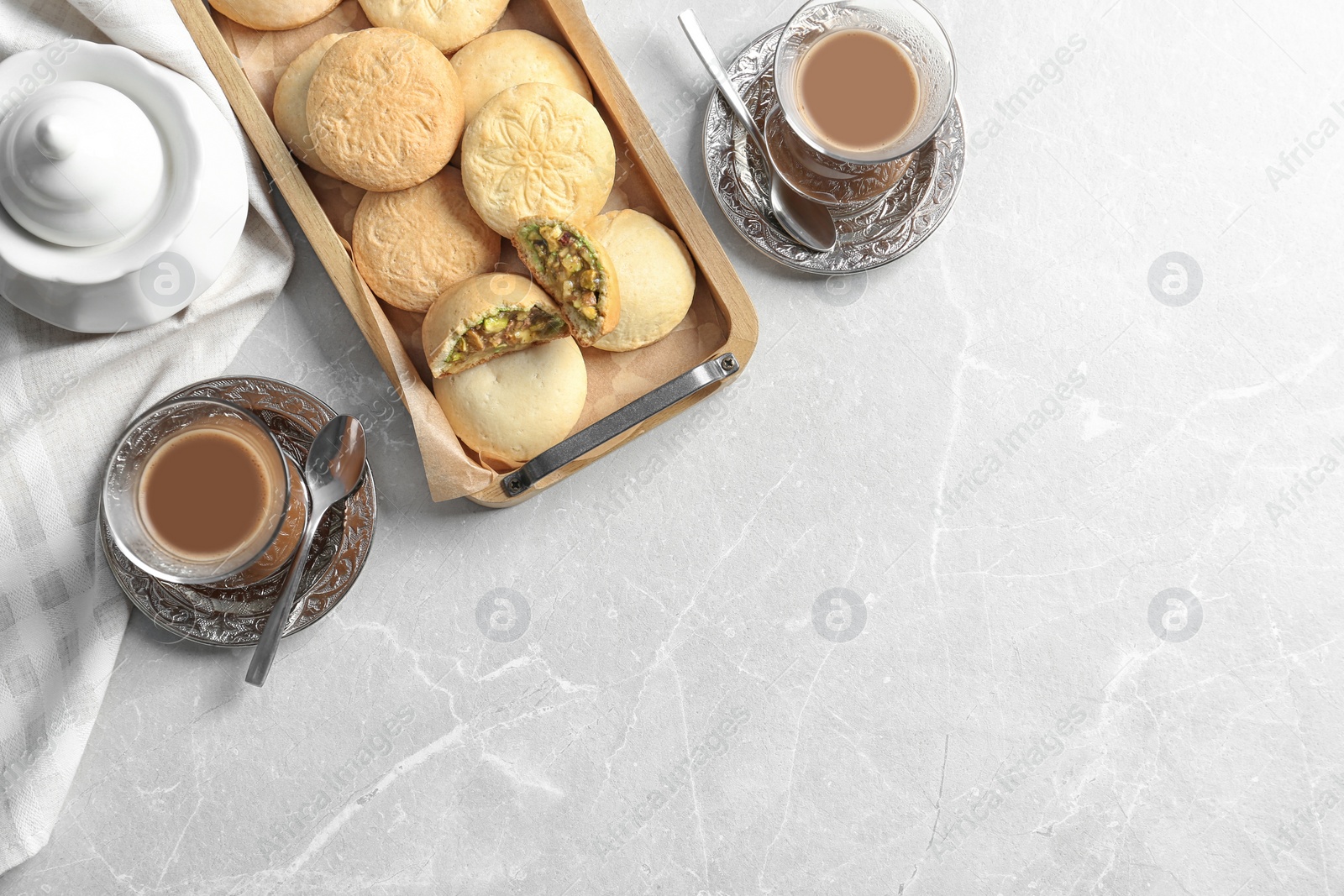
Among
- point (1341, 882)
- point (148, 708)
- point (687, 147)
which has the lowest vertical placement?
point (1341, 882)

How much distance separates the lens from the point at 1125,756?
6.22ft

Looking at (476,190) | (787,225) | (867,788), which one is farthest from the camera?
(867,788)

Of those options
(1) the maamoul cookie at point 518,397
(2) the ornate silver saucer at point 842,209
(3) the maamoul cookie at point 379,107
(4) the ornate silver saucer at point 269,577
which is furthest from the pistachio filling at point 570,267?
(4) the ornate silver saucer at point 269,577

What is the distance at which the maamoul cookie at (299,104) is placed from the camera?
1597 millimetres

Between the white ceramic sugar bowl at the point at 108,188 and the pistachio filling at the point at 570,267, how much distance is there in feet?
1.79

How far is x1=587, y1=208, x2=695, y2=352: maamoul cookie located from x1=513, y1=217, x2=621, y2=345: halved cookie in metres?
0.06

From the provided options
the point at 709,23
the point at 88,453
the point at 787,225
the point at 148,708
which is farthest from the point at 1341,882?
the point at 88,453

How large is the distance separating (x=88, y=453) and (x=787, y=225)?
1428mm

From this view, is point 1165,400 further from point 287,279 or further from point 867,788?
point 287,279

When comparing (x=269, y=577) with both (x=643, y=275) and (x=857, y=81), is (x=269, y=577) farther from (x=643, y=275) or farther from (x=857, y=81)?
(x=857, y=81)

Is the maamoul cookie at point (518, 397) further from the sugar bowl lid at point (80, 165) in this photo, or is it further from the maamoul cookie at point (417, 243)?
the sugar bowl lid at point (80, 165)

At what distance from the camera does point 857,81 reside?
1.67 metres

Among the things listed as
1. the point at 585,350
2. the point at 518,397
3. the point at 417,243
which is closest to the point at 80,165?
the point at 417,243

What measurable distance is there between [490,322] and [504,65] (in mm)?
515
